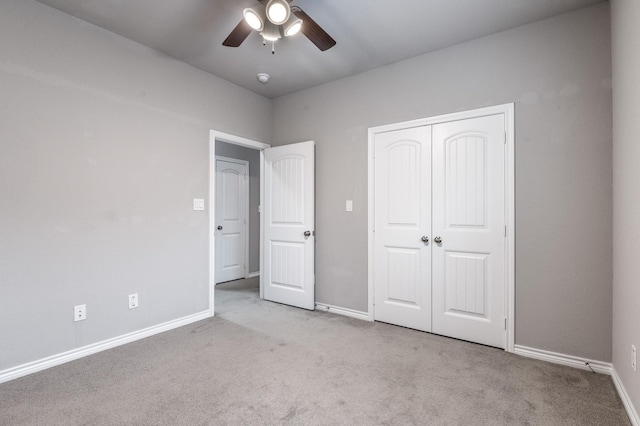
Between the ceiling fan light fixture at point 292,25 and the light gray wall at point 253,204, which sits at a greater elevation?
the ceiling fan light fixture at point 292,25

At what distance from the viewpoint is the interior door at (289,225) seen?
370cm

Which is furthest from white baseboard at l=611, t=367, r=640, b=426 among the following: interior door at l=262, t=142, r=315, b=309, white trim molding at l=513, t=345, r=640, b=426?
interior door at l=262, t=142, r=315, b=309

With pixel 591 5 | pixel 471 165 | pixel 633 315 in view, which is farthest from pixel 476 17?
pixel 633 315

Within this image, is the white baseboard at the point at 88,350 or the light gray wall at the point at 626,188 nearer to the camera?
the light gray wall at the point at 626,188

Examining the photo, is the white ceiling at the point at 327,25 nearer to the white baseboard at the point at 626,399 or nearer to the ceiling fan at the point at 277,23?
the ceiling fan at the point at 277,23

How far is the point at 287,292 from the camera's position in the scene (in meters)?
3.86

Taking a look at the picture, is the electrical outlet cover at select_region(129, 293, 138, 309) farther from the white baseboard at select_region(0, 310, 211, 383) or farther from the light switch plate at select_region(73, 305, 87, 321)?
the light switch plate at select_region(73, 305, 87, 321)

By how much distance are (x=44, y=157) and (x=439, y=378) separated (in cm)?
326

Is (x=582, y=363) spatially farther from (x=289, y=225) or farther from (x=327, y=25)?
(x=327, y=25)

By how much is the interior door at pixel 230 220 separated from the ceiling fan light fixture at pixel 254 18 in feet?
10.6

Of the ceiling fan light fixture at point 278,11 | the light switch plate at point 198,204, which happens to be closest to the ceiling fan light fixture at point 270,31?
the ceiling fan light fixture at point 278,11

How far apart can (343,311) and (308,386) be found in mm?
1508

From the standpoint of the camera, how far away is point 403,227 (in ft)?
10.2

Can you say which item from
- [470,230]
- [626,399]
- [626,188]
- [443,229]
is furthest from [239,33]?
[626,399]
